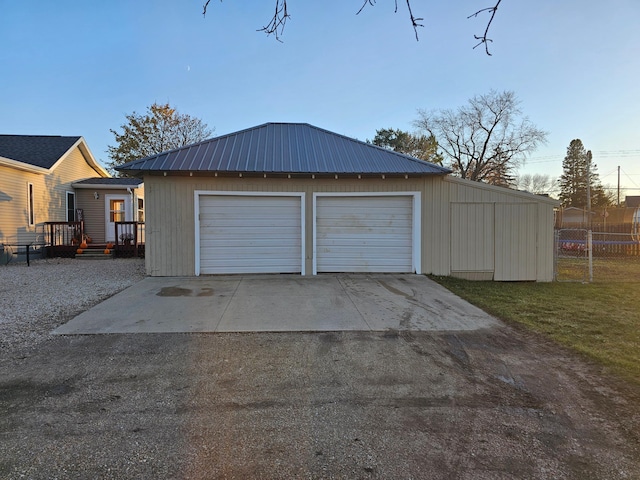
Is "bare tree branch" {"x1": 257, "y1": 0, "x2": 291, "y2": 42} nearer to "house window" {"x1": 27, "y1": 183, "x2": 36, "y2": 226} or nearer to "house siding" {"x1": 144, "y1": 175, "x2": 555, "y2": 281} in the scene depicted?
"house siding" {"x1": 144, "y1": 175, "x2": 555, "y2": 281}

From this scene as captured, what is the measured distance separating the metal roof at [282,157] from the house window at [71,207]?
967 centimetres

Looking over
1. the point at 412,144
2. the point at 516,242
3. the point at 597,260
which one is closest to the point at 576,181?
the point at 412,144

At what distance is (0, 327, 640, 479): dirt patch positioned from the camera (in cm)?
228

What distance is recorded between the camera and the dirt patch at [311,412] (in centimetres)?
228

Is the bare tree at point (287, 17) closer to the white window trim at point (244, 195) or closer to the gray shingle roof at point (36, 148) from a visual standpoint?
the white window trim at point (244, 195)

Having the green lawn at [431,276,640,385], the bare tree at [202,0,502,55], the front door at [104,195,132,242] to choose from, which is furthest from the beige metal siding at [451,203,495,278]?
the front door at [104,195,132,242]

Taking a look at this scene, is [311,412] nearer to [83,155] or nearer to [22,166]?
[22,166]

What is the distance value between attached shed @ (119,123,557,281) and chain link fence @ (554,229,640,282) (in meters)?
1.12

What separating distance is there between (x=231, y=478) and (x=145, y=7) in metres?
4.06

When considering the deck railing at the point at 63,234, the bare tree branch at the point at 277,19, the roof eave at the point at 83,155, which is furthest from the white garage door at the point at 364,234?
the roof eave at the point at 83,155

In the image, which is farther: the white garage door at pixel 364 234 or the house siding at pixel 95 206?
the house siding at pixel 95 206

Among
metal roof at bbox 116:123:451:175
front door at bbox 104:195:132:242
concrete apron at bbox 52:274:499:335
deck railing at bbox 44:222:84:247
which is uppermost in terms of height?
metal roof at bbox 116:123:451:175

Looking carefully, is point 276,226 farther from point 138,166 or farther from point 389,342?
point 389,342

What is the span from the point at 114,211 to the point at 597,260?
2077cm
